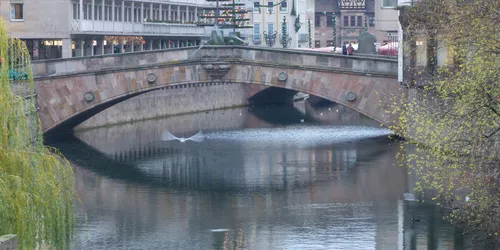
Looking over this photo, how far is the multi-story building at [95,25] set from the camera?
241 ft

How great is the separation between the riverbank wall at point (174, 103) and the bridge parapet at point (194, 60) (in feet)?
25.3

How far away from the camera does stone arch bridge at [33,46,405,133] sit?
2255 inches

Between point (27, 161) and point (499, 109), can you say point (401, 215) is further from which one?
point (27, 161)

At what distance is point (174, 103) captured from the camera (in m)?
79.9

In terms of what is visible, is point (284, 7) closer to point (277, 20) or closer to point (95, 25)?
point (277, 20)

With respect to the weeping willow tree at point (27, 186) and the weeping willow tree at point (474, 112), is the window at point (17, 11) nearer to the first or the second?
the weeping willow tree at point (474, 112)

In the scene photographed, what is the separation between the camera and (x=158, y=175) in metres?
48.2

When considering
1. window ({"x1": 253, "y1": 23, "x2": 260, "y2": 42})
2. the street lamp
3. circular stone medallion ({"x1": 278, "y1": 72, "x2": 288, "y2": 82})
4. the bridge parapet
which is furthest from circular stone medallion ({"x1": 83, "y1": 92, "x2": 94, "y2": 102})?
window ({"x1": 253, "y1": 23, "x2": 260, "y2": 42})

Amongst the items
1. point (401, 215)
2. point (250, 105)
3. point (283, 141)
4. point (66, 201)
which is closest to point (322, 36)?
point (250, 105)

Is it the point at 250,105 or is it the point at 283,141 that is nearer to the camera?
the point at 283,141

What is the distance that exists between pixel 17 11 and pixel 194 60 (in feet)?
63.0

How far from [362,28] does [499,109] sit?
406 feet

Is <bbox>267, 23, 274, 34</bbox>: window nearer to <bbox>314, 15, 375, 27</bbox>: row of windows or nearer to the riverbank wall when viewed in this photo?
<bbox>314, 15, 375, 27</bbox>: row of windows

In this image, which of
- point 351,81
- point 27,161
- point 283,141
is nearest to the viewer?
point 27,161
